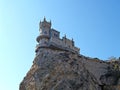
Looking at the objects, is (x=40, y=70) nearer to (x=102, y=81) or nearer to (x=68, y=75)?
(x=68, y=75)

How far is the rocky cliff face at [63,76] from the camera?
40.2 meters

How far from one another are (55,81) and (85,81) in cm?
408

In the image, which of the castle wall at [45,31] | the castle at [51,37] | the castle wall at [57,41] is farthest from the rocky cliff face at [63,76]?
the castle wall at [45,31]

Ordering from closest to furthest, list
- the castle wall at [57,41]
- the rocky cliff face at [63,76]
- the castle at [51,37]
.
Answer: the rocky cliff face at [63,76] < the castle wall at [57,41] < the castle at [51,37]

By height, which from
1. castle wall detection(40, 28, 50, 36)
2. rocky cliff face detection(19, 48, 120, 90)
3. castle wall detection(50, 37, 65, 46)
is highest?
castle wall detection(40, 28, 50, 36)

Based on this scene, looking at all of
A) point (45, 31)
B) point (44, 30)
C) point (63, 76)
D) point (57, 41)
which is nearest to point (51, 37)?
point (57, 41)

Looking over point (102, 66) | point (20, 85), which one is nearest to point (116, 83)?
point (102, 66)

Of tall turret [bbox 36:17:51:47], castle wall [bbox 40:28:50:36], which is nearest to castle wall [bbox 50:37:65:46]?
tall turret [bbox 36:17:51:47]

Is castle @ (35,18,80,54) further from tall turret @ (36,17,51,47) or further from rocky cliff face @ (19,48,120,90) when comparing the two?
rocky cliff face @ (19,48,120,90)

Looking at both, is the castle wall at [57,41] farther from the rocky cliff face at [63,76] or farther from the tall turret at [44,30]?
the rocky cliff face at [63,76]

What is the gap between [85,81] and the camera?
41.2 m

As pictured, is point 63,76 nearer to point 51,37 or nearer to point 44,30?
point 51,37

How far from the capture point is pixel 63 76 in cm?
4116

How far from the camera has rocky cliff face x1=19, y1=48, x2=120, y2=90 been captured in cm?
4025
